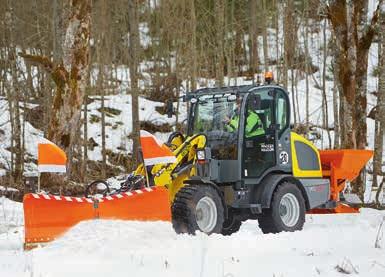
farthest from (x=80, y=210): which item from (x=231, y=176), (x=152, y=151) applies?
(x=231, y=176)

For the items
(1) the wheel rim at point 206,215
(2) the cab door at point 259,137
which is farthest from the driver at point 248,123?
(1) the wheel rim at point 206,215

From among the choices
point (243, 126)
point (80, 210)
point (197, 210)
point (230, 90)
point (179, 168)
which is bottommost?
point (197, 210)

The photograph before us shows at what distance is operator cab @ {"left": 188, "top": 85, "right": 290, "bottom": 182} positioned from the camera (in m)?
8.95

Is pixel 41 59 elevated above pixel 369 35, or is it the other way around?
pixel 369 35

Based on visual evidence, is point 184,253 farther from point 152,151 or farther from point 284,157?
point 284,157

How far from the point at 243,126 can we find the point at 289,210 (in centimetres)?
156

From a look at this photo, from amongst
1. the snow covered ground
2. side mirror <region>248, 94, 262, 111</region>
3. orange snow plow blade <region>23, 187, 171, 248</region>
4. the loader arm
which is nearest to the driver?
side mirror <region>248, 94, 262, 111</region>

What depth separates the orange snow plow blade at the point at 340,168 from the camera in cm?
1033

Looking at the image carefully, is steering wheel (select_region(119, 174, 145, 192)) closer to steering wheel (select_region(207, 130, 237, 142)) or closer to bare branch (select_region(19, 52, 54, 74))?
steering wheel (select_region(207, 130, 237, 142))

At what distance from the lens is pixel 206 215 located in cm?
843

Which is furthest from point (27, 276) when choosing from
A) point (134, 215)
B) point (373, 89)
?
point (373, 89)

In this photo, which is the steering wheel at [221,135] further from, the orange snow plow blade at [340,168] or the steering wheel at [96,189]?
the orange snow plow blade at [340,168]

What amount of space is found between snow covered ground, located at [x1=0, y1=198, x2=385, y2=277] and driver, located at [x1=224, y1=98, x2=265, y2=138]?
5.10 feet

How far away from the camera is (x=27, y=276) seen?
18.1ft
